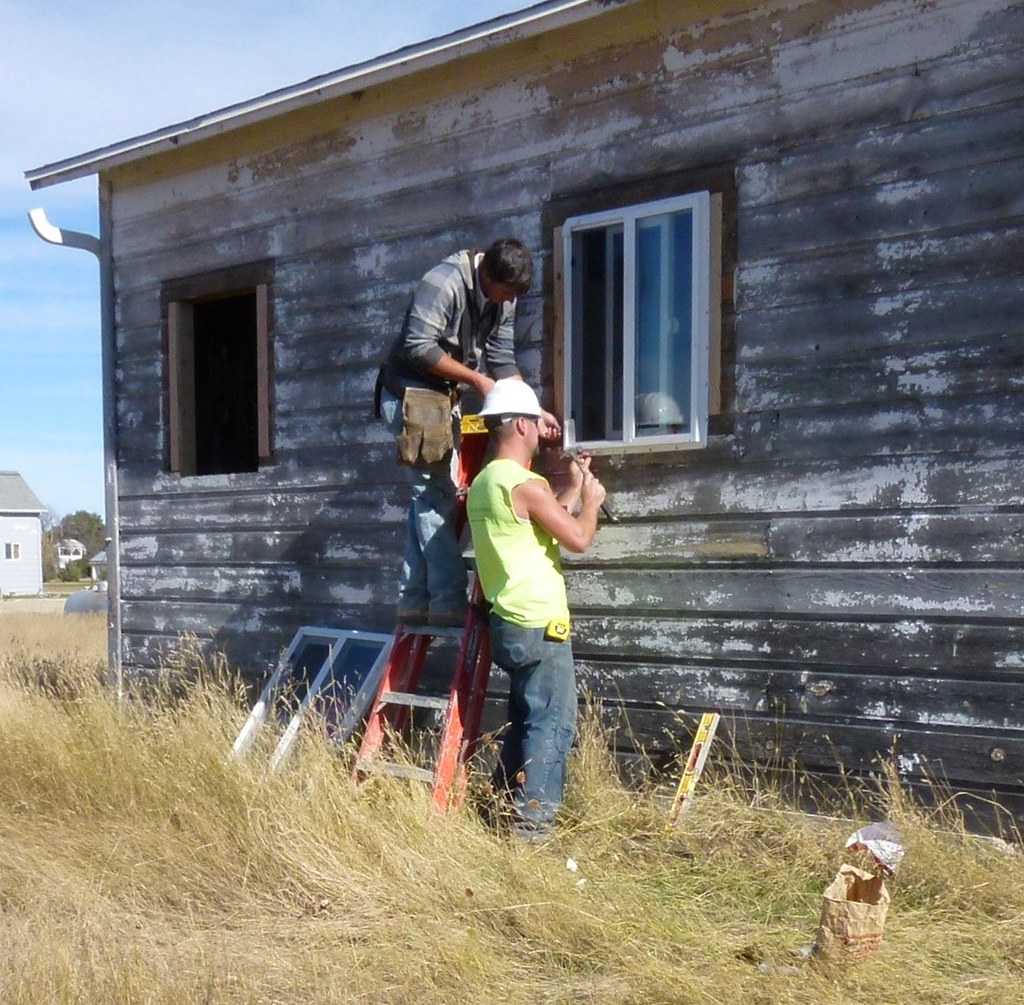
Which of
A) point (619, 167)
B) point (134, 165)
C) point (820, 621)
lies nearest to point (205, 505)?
point (134, 165)

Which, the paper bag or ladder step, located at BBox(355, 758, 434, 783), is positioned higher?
ladder step, located at BBox(355, 758, 434, 783)

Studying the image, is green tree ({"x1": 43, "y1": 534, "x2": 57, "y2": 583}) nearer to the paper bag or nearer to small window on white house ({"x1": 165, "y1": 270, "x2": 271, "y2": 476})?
small window on white house ({"x1": 165, "y1": 270, "x2": 271, "y2": 476})

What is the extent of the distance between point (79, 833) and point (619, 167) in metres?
3.87

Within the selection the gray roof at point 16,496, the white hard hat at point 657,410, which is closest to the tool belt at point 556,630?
the white hard hat at point 657,410

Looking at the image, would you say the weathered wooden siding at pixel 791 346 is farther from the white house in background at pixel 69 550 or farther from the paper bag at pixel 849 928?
the white house in background at pixel 69 550

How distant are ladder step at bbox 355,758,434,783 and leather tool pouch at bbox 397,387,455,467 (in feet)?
4.38

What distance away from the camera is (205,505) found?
773 cm

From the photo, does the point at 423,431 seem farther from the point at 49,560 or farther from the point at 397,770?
the point at 49,560

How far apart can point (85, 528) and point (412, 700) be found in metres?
93.0

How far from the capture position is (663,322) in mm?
5758

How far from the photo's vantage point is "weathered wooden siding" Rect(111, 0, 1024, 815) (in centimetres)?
485

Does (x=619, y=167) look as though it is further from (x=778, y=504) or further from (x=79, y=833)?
(x=79, y=833)

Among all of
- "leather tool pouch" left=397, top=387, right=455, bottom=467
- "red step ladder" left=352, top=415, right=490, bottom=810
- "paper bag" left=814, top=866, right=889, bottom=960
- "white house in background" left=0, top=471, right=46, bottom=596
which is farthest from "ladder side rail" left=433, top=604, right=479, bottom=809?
"white house in background" left=0, top=471, right=46, bottom=596

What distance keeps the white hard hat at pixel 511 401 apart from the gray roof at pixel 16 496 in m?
Answer: 59.4
